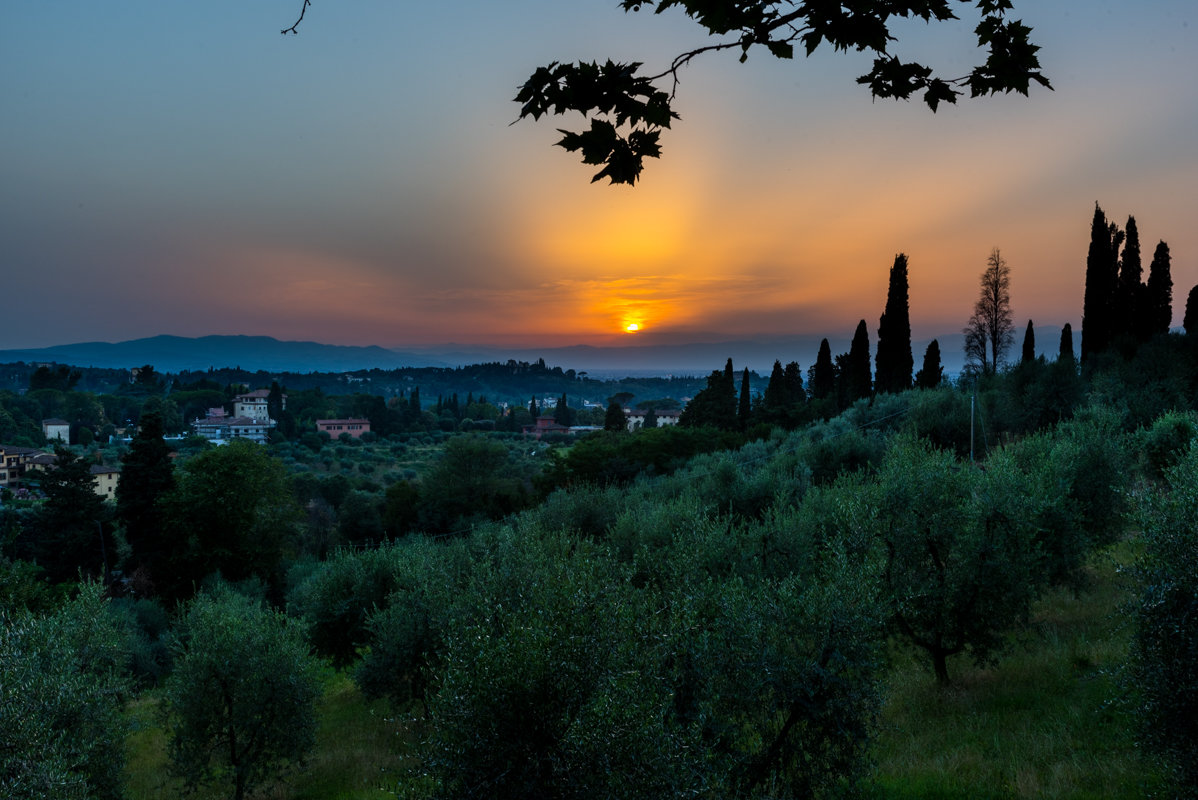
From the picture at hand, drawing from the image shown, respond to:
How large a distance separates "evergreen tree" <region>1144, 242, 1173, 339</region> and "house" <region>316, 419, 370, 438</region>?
411 ft

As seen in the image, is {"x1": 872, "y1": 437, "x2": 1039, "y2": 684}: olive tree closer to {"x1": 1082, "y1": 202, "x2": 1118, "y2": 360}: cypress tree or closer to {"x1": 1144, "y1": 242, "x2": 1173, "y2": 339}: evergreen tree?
{"x1": 1082, "y1": 202, "x2": 1118, "y2": 360}: cypress tree

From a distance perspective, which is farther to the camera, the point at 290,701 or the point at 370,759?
the point at 370,759

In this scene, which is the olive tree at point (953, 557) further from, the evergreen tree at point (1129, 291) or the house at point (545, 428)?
the house at point (545, 428)

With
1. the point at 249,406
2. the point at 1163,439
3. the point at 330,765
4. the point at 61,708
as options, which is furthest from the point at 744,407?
the point at 249,406

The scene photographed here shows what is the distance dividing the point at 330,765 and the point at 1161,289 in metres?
52.2

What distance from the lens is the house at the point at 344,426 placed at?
133m

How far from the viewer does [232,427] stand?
128 m

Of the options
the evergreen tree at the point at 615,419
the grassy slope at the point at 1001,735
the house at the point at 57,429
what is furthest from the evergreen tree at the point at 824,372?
the house at the point at 57,429

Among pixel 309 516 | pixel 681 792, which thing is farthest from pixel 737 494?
pixel 309 516

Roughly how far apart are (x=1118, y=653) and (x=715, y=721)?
1123 cm

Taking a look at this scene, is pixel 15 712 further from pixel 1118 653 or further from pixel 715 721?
pixel 1118 653

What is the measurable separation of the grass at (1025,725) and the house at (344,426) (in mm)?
129912

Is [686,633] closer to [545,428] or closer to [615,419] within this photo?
[615,419]

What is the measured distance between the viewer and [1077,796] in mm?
9328
